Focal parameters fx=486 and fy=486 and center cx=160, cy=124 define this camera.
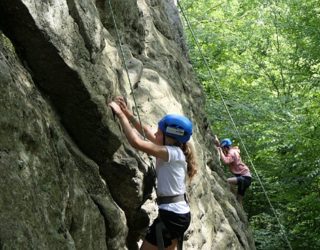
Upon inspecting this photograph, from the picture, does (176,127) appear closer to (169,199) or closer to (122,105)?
(169,199)

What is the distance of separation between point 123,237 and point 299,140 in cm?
737

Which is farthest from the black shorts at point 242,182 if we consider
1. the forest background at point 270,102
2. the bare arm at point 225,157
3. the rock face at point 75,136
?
the rock face at point 75,136

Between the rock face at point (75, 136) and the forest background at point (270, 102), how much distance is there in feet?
3.45

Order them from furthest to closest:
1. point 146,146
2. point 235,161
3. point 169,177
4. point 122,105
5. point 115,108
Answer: point 235,161
point 122,105
point 115,108
point 169,177
point 146,146

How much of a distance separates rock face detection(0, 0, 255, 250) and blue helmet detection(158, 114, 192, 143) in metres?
0.52

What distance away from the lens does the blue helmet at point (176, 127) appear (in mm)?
5191

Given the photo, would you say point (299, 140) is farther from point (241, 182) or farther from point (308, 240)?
point (308, 240)

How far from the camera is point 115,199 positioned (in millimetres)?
5348

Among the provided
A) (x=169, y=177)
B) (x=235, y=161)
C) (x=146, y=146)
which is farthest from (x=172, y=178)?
(x=235, y=161)

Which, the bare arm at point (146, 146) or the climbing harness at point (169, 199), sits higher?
the bare arm at point (146, 146)

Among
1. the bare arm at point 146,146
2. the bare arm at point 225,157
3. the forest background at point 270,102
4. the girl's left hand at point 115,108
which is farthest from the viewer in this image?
the forest background at point 270,102

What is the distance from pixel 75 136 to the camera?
201 inches

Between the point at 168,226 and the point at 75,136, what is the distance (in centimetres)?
137

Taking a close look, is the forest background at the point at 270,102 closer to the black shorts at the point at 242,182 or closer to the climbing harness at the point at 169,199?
the black shorts at the point at 242,182
